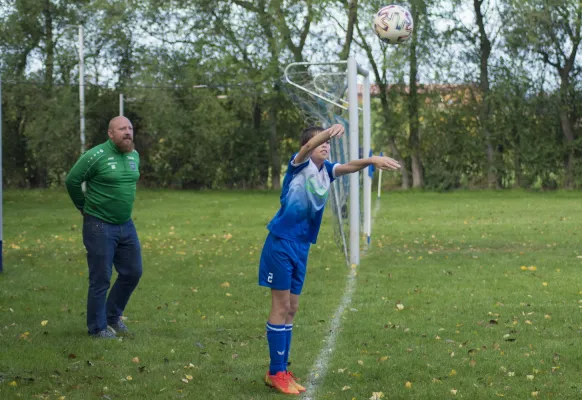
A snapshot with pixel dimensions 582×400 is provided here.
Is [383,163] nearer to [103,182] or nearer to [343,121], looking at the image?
[103,182]

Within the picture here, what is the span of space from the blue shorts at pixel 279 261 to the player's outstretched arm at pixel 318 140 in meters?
0.57

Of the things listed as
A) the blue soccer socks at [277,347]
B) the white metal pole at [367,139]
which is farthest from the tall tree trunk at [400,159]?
the blue soccer socks at [277,347]

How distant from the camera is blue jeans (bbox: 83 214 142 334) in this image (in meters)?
7.85

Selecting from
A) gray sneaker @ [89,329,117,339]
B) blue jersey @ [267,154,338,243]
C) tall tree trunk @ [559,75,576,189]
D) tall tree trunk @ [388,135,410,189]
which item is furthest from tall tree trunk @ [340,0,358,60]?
blue jersey @ [267,154,338,243]

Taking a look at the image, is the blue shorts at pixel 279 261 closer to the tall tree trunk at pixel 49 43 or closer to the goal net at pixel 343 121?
the goal net at pixel 343 121

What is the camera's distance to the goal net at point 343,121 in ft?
40.9

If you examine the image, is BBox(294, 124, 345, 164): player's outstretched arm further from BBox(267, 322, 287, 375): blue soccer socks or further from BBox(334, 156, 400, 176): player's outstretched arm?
BBox(267, 322, 287, 375): blue soccer socks

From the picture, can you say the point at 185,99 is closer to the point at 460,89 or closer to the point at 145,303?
the point at 460,89

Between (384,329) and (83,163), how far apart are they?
10.1ft

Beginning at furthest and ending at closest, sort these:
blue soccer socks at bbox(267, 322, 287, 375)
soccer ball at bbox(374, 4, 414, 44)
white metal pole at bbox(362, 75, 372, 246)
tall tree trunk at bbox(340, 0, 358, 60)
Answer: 1. tall tree trunk at bbox(340, 0, 358, 60)
2. white metal pole at bbox(362, 75, 372, 246)
3. soccer ball at bbox(374, 4, 414, 44)
4. blue soccer socks at bbox(267, 322, 287, 375)

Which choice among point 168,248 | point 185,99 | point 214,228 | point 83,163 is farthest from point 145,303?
point 185,99

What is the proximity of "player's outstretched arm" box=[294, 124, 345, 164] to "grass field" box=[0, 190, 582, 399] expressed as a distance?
5.23 feet

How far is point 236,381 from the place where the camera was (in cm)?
627

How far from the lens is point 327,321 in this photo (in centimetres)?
856
